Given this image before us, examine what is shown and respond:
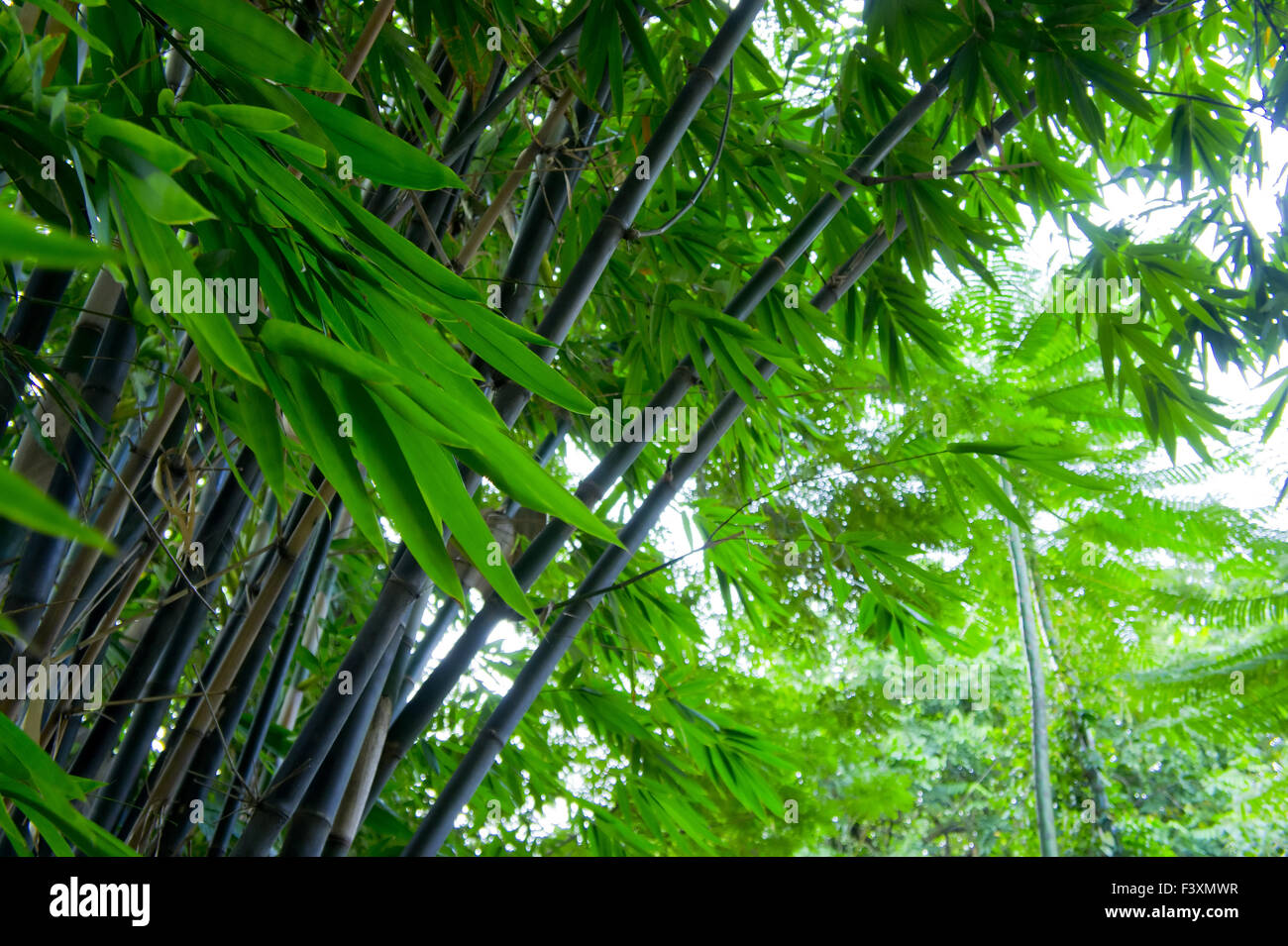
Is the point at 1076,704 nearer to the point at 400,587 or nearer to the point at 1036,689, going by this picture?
the point at 1036,689

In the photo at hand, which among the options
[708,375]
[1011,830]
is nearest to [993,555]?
[708,375]

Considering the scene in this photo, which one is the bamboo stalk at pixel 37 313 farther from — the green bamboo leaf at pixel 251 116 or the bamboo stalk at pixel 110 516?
the green bamboo leaf at pixel 251 116

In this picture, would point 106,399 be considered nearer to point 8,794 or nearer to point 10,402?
point 10,402

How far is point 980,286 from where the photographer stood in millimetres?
2824

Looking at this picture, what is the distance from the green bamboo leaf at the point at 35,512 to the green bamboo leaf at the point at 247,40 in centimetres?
20

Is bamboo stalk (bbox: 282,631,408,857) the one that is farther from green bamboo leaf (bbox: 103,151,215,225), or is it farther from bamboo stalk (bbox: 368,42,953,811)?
green bamboo leaf (bbox: 103,151,215,225)

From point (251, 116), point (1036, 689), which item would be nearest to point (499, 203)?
point (251, 116)

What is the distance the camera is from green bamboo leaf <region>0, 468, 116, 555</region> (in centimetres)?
15

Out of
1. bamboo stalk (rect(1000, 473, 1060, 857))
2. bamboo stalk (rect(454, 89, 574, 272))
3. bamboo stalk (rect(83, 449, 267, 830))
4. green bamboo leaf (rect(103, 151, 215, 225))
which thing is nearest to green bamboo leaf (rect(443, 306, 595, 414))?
green bamboo leaf (rect(103, 151, 215, 225))

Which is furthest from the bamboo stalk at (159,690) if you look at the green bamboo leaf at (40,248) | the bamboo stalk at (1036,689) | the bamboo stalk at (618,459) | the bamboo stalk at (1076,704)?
the bamboo stalk at (1076,704)

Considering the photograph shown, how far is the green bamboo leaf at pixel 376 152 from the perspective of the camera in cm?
34

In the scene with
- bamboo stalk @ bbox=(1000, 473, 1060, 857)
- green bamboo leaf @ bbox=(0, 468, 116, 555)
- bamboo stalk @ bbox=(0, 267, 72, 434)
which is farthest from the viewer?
bamboo stalk @ bbox=(1000, 473, 1060, 857)

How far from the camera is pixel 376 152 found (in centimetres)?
35

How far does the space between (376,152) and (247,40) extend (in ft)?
0.18
